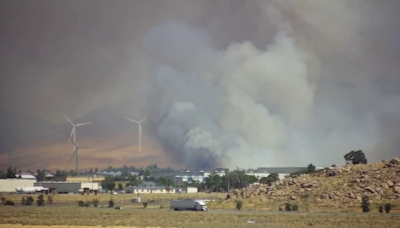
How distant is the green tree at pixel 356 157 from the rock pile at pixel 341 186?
1367 inches

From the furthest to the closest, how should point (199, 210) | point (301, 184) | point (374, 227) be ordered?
point (301, 184) < point (199, 210) < point (374, 227)

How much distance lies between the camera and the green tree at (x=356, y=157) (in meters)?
154

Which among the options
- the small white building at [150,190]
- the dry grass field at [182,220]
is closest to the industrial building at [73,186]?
the small white building at [150,190]

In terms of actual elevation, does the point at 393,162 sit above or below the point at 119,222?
above

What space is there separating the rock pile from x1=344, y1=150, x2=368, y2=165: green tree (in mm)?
34712

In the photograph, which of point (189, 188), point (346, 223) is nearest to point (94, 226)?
point (346, 223)

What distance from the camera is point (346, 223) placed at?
70.1 meters

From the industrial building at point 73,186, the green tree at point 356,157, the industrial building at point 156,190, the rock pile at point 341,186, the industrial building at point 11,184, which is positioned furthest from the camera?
the industrial building at point 156,190

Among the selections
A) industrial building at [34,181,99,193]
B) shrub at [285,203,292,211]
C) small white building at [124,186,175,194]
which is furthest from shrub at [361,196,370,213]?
industrial building at [34,181,99,193]

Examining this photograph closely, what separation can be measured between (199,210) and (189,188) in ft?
307

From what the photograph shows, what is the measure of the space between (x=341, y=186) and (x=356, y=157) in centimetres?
5112

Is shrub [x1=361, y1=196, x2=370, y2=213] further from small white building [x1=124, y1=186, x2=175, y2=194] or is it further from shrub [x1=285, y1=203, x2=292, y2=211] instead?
small white building [x1=124, y1=186, x2=175, y2=194]

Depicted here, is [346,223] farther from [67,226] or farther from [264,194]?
[264,194]

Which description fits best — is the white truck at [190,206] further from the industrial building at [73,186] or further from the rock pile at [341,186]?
the industrial building at [73,186]
